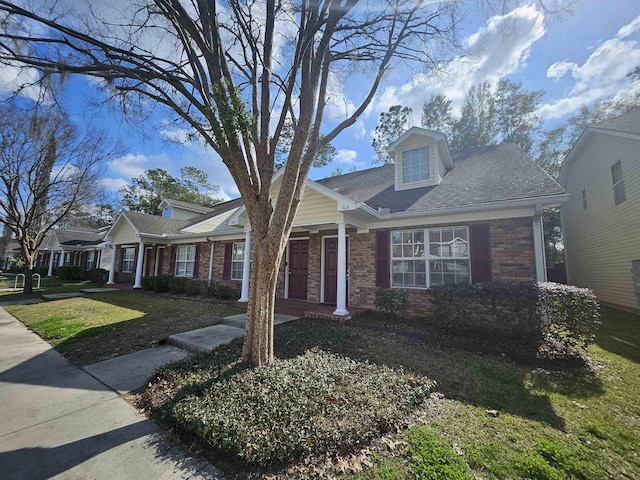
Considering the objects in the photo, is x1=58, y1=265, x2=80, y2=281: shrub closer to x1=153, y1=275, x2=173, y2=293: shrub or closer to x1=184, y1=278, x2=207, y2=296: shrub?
x1=153, y1=275, x2=173, y2=293: shrub

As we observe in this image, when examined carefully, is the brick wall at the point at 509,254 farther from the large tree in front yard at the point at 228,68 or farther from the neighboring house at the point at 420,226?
the large tree in front yard at the point at 228,68

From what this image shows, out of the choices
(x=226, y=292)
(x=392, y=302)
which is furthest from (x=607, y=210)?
(x=226, y=292)

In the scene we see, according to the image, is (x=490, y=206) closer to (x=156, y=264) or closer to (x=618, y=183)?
(x=618, y=183)

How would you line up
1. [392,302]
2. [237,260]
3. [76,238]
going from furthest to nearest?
1. [76,238]
2. [237,260]
3. [392,302]

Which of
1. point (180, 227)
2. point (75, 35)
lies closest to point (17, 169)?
point (180, 227)

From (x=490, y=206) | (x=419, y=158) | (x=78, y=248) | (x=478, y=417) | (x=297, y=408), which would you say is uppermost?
(x=419, y=158)

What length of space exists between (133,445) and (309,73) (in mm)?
5130

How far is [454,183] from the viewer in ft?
26.9

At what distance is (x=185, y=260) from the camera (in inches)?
568

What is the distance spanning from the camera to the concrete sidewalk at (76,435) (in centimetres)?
213

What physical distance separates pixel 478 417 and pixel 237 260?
1057 cm

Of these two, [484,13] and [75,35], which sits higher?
[484,13]

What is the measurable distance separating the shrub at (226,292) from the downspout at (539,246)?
982cm

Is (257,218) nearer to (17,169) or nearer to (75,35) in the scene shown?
(75,35)
